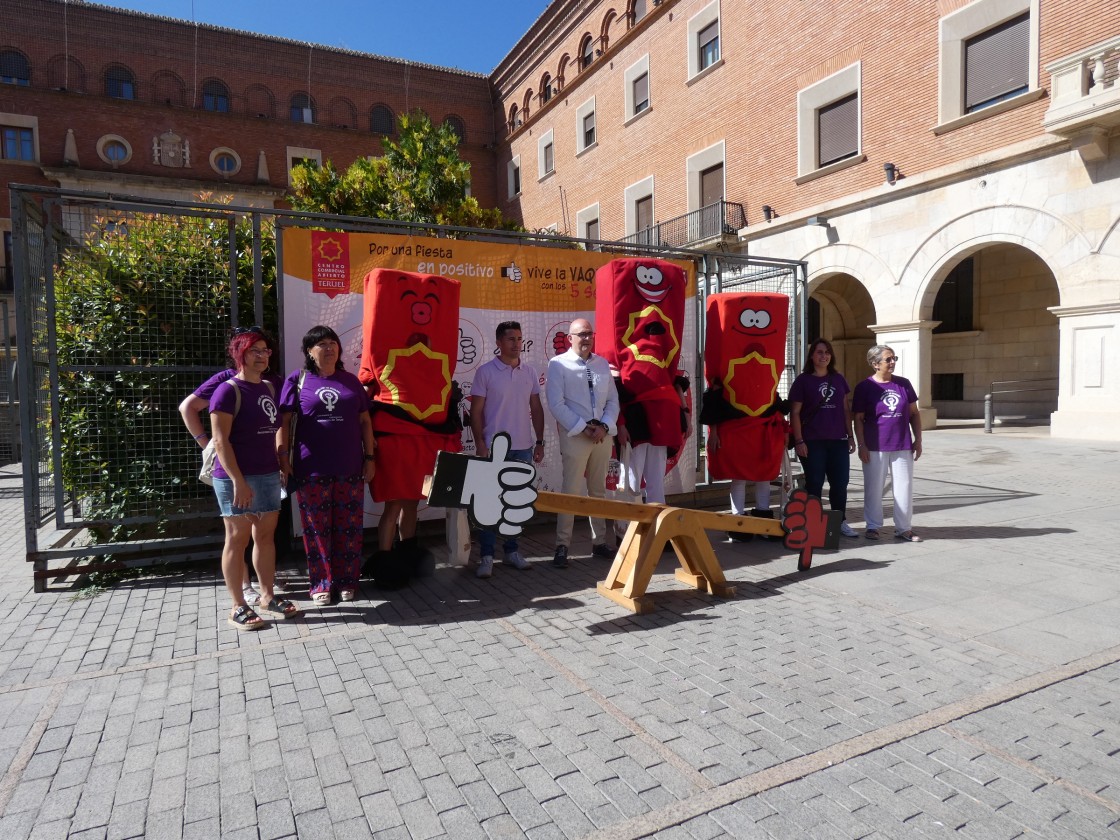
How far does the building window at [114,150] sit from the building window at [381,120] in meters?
10.4

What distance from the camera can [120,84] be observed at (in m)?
29.3

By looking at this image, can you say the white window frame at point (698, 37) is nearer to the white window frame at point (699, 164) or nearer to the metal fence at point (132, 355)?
the white window frame at point (699, 164)

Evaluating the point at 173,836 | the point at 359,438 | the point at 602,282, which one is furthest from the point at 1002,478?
the point at 173,836

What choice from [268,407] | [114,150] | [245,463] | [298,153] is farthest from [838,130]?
[114,150]

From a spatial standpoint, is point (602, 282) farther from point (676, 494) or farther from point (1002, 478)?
point (1002, 478)

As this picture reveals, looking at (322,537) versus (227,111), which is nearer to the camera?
(322,537)

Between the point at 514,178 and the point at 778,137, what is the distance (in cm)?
1812

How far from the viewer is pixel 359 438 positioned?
4.65 m

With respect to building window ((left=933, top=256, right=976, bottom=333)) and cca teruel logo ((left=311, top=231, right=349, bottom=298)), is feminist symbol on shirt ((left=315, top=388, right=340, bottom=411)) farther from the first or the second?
building window ((left=933, top=256, right=976, bottom=333))

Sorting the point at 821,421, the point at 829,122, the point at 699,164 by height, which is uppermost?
the point at 699,164

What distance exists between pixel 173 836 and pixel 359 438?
8.75ft

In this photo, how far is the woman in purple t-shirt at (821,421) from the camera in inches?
248

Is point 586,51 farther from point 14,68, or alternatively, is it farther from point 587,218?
point 14,68

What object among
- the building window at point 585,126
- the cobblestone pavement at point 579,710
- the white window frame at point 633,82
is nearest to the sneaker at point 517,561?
the cobblestone pavement at point 579,710
